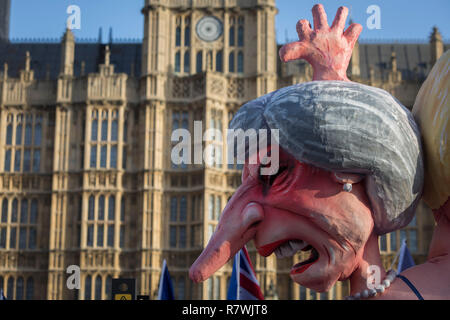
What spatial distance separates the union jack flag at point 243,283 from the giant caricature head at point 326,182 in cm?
1023

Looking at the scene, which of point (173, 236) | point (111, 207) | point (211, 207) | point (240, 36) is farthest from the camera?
point (240, 36)

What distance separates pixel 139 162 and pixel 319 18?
70.6 ft

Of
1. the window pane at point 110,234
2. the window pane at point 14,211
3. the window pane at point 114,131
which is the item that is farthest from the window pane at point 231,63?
the window pane at point 14,211

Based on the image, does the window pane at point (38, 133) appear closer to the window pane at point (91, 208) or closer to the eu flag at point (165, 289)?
the window pane at point (91, 208)

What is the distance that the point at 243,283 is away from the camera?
13.8 meters

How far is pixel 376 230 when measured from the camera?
3363mm

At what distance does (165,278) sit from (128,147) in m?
10.3

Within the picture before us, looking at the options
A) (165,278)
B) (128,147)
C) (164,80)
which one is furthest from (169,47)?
(165,278)

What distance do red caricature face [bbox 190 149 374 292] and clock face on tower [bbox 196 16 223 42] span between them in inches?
890

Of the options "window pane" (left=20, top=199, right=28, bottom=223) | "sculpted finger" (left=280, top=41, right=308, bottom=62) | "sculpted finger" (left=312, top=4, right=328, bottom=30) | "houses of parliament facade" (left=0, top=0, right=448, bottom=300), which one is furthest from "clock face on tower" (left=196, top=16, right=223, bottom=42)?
"sculpted finger" (left=280, top=41, right=308, bottom=62)

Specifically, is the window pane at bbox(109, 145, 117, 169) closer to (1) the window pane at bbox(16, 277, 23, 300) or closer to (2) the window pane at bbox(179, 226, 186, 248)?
(2) the window pane at bbox(179, 226, 186, 248)

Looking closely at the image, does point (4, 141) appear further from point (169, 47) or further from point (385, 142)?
point (385, 142)

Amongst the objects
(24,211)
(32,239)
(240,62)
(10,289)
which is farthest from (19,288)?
(240,62)

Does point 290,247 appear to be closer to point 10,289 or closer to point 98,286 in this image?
point 98,286
